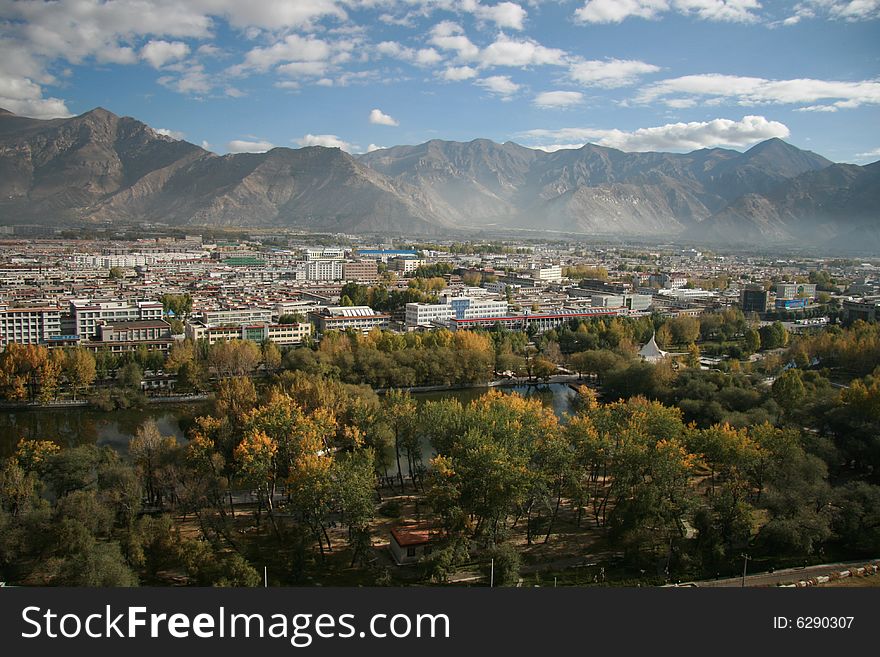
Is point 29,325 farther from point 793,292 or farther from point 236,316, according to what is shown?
point 793,292

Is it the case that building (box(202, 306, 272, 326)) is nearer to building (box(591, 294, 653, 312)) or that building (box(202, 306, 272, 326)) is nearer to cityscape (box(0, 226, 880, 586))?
cityscape (box(0, 226, 880, 586))

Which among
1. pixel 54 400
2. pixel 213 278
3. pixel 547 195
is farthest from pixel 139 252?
pixel 547 195

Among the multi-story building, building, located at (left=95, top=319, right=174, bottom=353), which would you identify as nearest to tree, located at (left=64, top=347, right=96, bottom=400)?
building, located at (left=95, top=319, right=174, bottom=353)

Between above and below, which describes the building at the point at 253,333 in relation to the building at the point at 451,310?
below

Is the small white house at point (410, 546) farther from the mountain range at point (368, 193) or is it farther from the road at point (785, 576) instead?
the mountain range at point (368, 193)

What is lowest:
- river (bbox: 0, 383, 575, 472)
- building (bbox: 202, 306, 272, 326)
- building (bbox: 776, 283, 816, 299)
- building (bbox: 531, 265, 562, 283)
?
river (bbox: 0, 383, 575, 472)

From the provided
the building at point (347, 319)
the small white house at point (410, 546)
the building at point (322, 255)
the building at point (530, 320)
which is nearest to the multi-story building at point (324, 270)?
the building at point (322, 255)

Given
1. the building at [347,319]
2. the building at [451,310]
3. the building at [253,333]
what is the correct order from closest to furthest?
the building at [253,333], the building at [347,319], the building at [451,310]
